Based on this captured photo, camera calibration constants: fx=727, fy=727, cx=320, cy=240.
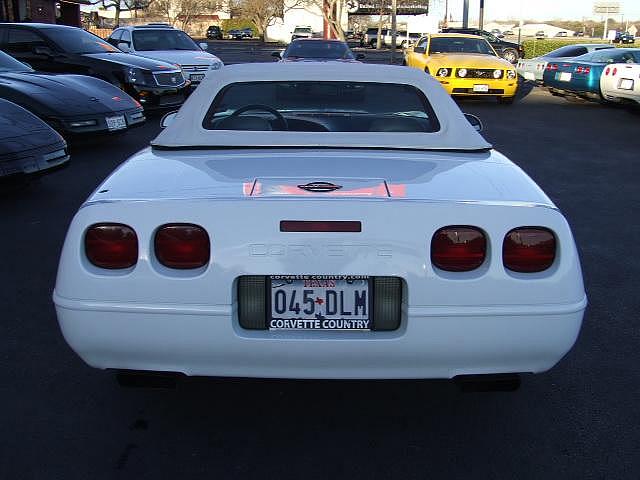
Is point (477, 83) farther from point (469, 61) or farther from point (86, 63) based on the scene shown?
point (86, 63)

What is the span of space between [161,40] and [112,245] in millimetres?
14034

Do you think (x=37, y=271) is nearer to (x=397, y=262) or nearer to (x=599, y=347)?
(x=397, y=262)

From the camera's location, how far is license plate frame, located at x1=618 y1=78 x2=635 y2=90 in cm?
1327

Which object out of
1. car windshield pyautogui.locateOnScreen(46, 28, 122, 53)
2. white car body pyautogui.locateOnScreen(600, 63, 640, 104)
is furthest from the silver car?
car windshield pyautogui.locateOnScreen(46, 28, 122, 53)

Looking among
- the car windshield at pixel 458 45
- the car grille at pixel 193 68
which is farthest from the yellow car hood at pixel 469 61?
the car grille at pixel 193 68

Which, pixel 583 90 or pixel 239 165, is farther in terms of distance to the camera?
pixel 583 90

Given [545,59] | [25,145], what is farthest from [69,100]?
[545,59]

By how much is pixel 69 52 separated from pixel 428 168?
9.96 metres

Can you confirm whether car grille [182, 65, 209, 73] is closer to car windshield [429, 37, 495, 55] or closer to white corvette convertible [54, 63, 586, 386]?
car windshield [429, 37, 495, 55]

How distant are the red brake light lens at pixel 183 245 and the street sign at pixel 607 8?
49.4 metres

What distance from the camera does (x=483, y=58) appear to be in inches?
615

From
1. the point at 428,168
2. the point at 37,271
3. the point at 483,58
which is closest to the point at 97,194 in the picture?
the point at 428,168

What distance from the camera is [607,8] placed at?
46000mm

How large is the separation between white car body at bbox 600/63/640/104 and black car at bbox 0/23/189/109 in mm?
8146
